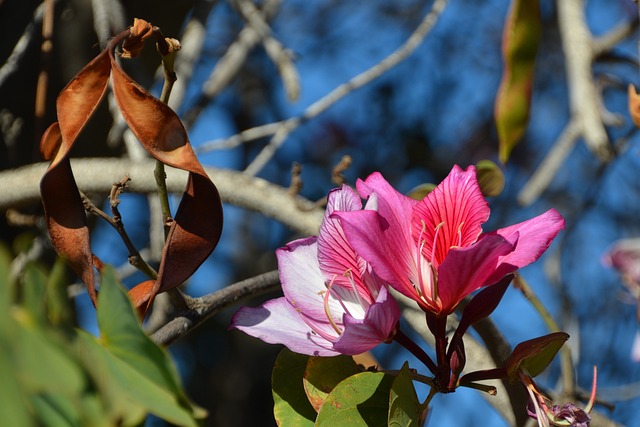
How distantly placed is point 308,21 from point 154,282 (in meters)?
2.65

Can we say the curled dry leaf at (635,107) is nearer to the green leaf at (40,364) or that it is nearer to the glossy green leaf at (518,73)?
the glossy green leaf at (518,73)

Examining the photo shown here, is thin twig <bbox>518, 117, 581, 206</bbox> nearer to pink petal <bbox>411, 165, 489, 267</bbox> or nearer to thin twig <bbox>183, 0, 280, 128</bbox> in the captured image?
thin twig <bbox>183, 0, 280, 128</bbox>

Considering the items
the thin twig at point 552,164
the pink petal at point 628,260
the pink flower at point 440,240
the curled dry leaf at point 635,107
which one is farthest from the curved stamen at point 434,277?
the thin twig at point 552,164

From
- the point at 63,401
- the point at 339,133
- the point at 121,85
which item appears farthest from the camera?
the point at 339,133

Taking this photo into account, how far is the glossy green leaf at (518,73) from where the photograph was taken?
0.98 metres

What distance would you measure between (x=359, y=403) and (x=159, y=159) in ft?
0.66

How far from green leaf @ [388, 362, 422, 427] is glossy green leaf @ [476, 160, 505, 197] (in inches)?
13.8

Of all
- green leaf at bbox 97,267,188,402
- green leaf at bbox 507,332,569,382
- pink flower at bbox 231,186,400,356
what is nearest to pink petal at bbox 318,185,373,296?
pink flower at bbox 231,186,400,356

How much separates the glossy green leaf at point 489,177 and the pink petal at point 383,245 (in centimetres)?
26

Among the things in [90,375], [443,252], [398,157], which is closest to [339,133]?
[398,157]

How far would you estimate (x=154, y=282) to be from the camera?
0.56 meters

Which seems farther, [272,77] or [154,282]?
[272,77]

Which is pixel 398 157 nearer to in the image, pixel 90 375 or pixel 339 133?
pixel 339 133

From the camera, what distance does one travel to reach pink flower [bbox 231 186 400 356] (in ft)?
1.83
